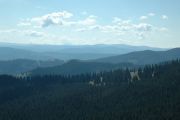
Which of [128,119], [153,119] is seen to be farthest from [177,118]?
[128,119]

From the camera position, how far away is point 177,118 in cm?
18238

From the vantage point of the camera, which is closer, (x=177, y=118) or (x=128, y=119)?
(x=177, y=118)

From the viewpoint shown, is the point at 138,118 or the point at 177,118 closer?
the point at 177,118

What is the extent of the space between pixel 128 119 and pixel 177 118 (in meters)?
29.0

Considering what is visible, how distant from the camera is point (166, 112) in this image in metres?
197

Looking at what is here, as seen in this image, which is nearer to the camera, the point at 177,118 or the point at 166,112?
the point at 177,118

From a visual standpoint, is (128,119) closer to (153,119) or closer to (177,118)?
(153,119)

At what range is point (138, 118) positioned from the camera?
641ft

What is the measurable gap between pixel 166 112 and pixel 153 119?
12.1 m

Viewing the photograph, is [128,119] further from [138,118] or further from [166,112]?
[166,112]

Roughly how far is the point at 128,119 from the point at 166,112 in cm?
2173

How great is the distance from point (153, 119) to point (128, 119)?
15.9 metres

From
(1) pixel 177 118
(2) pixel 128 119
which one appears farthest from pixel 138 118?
(1) pixel 177 118

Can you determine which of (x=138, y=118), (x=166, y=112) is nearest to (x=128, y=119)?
(x=138, y=118)
